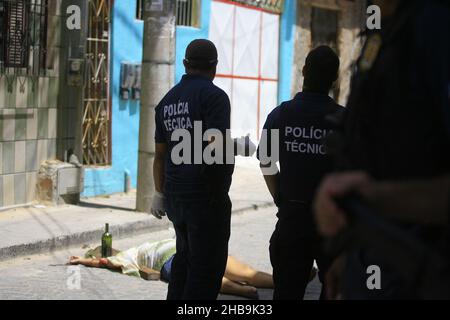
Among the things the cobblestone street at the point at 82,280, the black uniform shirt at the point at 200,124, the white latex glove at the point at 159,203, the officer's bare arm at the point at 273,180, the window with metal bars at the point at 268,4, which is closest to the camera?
the officer's bare arm at the point at 273,180

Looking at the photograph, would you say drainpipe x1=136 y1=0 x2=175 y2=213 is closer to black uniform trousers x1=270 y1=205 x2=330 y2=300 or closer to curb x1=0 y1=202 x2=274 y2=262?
curb x1=0 y1=202 x2=274 y2=262

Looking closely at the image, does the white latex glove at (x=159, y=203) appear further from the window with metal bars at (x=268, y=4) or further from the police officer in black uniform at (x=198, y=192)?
the window with metal bars at (x=268, y=4)

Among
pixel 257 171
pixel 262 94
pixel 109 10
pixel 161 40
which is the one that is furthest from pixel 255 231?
pixel 262 94

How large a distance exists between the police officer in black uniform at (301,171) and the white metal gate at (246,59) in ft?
28.2

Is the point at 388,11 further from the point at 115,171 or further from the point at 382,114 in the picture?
the point at 115,171

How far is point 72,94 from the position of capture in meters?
9.95

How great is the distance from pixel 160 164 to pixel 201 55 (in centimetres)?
74

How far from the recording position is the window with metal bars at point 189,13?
1252cm

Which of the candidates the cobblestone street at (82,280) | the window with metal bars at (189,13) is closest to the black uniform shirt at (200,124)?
the cobblestone street at (82,280)

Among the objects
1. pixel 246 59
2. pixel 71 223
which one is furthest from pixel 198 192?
pixel 246 59

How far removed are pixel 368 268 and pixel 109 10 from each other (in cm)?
819

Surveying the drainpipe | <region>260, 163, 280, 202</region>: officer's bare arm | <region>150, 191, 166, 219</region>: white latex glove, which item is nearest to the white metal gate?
the drainpipe

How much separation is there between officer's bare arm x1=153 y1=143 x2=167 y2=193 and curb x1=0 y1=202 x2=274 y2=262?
258 cm

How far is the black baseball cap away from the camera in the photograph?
515 cm
